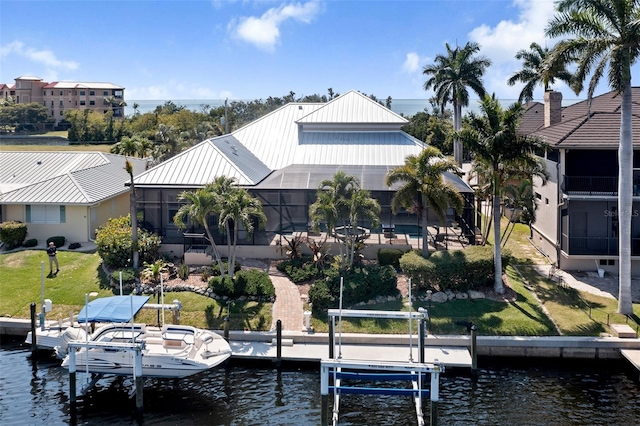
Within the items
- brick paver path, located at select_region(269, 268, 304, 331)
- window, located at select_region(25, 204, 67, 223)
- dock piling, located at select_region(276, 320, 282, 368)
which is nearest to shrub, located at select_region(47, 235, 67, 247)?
window, located at select_region(25, 204, 67, 223)

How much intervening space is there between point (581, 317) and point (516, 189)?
738 centimetres

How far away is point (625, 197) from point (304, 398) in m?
16.5

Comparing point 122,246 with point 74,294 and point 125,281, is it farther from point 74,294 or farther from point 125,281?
point 74,294

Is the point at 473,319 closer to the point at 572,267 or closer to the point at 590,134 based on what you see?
the point at 572,267

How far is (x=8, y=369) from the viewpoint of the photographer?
73.0ft

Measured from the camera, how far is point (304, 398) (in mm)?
19922

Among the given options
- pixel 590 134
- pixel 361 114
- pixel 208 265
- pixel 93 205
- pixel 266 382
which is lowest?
pixel 266 382

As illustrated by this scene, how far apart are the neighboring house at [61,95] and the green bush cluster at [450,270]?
Result: 336 feet

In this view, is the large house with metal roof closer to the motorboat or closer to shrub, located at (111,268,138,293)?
shrub, located at (111,268,138,293)

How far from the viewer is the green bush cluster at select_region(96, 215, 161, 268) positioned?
29.4m

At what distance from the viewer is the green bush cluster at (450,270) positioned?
26359mm

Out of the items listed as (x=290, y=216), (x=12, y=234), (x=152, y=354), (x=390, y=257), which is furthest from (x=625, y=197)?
(x=12, y=234)

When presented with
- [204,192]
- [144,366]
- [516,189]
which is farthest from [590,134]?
[144,366]

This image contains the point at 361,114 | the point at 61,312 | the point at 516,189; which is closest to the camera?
the point at 61,312
